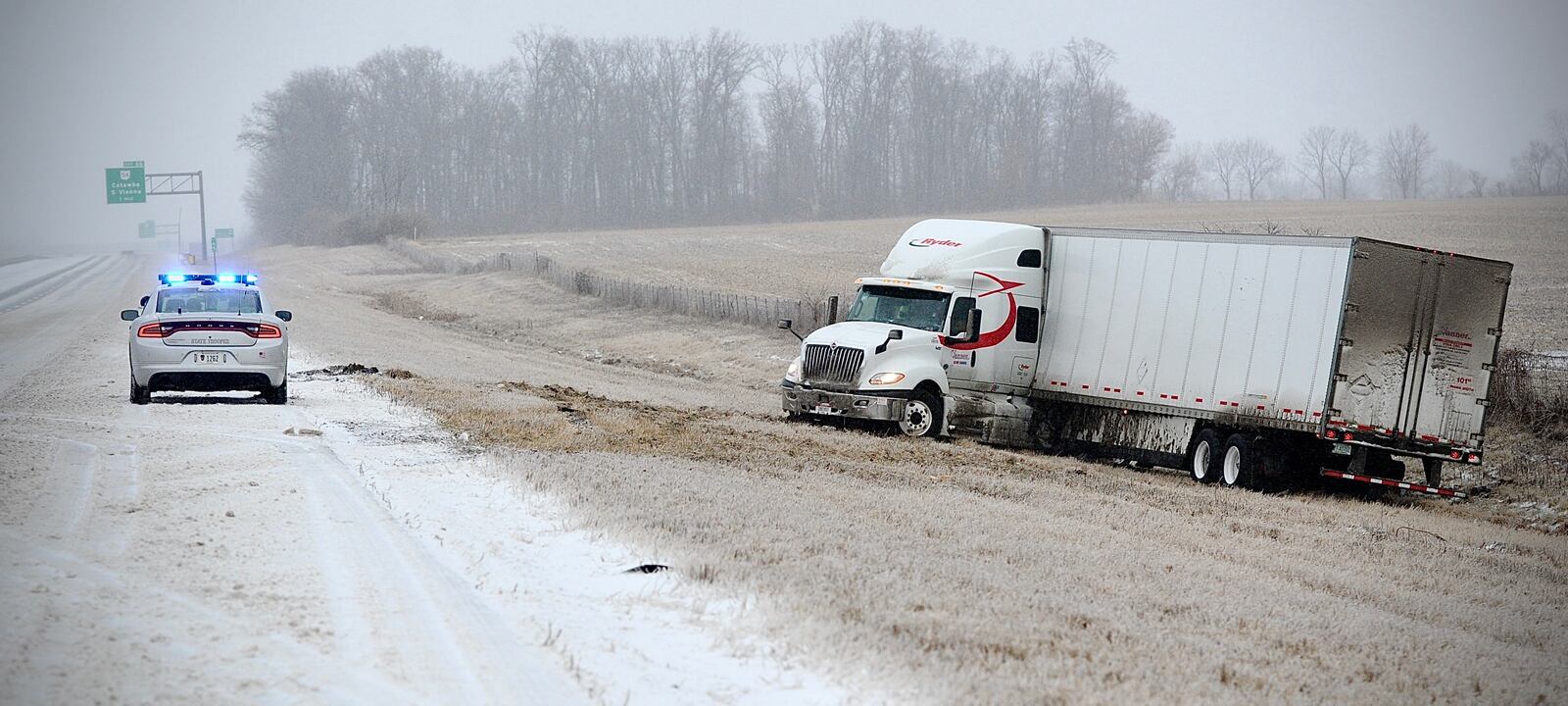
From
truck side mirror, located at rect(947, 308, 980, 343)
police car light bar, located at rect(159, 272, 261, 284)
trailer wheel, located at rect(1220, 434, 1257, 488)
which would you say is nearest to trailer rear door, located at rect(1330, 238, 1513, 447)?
trailer wheel, located at rect(1220, 434, 1257, 488)

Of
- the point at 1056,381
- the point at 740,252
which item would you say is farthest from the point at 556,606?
the point at 740,252

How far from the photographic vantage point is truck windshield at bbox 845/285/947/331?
1964cm

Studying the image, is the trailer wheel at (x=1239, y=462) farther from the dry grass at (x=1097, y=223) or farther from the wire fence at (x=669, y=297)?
the dry grass at (x=1097, y=223)

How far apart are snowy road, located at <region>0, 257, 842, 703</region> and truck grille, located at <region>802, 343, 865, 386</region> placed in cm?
684

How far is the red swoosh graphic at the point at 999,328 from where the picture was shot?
19.5m

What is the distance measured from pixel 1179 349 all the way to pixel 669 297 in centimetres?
2505

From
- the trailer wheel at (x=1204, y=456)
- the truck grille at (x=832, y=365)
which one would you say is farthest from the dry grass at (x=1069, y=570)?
the truck grille at (x=832, y=365)

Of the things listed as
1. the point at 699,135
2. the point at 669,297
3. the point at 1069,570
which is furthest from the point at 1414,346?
the point at 699,135

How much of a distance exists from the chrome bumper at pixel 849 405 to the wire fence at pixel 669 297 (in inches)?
133

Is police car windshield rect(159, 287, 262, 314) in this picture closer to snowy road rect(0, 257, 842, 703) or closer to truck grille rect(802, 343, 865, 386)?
snowy road rect(0, 257, 842, 703)

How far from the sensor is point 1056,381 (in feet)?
63.8

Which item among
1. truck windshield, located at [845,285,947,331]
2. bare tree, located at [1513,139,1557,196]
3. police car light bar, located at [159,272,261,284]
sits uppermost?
bare tree, located at [1513,139,1557,196]

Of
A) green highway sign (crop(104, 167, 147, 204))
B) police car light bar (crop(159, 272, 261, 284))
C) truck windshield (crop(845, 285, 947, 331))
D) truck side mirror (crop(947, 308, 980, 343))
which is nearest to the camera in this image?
police car light bar (crop(159, 272, 261, 284))

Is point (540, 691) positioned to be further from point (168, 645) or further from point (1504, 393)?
point (1504, 393)
